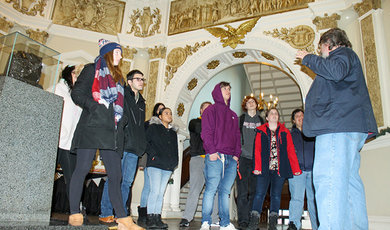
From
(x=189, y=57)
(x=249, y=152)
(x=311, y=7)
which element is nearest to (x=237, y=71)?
(x=189, y=57)

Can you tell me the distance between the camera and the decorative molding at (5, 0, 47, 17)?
267 inches

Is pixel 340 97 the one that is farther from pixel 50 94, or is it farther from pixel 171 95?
pixel 171 95

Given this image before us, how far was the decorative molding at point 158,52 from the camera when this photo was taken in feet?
24.1

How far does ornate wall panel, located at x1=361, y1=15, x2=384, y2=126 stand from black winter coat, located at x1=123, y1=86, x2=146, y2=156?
11.9ft

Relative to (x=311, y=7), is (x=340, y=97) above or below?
below

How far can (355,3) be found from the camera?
5527 millimetres

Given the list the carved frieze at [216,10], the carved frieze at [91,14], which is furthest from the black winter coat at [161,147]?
the carved frieze at [91,14]

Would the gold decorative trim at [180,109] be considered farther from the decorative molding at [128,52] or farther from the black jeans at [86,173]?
the black jeans at [86,173]

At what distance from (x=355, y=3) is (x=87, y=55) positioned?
18.7 feet

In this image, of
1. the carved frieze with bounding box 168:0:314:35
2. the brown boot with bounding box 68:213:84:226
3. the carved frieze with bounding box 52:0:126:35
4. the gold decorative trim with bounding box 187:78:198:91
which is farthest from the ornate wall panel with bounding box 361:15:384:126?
the carved frieze with bounding box 52:0:126:35

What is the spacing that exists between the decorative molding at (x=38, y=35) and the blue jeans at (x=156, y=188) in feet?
16.3

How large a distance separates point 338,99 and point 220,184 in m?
1.70

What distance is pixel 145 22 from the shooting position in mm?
7699

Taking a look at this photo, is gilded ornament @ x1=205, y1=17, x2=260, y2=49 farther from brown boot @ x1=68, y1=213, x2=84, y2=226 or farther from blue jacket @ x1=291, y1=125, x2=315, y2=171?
brown boot @ x1=68, y1=213, x2=84, y2=226
